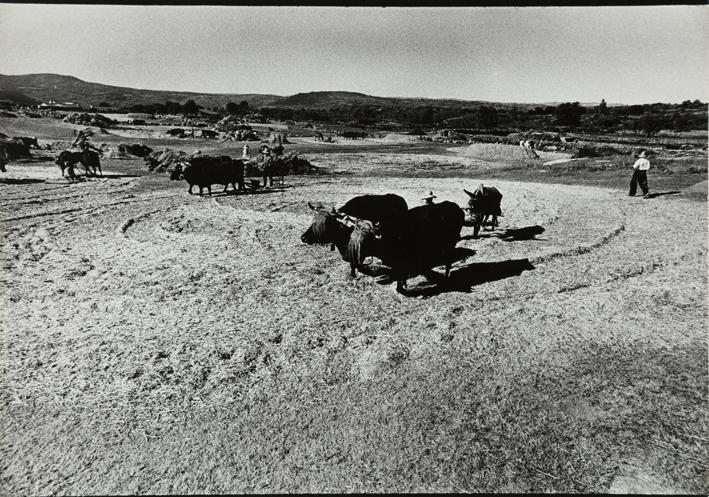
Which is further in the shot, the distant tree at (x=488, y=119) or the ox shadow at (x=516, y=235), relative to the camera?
the distant tree at (x=488, y=119)

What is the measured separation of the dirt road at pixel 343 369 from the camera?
163 inches

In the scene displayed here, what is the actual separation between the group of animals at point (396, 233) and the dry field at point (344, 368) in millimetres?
591

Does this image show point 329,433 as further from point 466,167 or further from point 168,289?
point 466,167

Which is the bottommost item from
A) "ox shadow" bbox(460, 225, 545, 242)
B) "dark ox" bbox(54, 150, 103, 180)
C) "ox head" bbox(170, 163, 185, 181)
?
"ox shadow" bbox(460, 225, 545, 242)

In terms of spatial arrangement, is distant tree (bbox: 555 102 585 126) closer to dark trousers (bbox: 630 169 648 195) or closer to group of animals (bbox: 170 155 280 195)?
dark trousers (bbox: 630 169 648 195)

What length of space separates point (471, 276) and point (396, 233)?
2.35 meters

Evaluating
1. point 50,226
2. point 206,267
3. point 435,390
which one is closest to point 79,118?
point 50,226

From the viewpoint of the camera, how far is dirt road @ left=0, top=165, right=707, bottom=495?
4.14 metres

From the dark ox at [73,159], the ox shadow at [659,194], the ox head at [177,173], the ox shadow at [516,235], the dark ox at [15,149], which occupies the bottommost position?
the ox shadow at [516,235]

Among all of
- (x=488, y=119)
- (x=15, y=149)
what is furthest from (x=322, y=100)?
(x=15, y=149)

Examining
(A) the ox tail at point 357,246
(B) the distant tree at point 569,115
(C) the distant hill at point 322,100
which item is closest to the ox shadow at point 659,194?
(A) the ox tail at point 357,246

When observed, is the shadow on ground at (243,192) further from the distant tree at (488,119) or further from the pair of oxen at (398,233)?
the distant tree at (488,119)

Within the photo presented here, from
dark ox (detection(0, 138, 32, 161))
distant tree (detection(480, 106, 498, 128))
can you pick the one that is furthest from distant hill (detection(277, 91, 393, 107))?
dark ox (detection(0, 138, 32, 161))

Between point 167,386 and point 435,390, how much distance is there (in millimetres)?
3459
